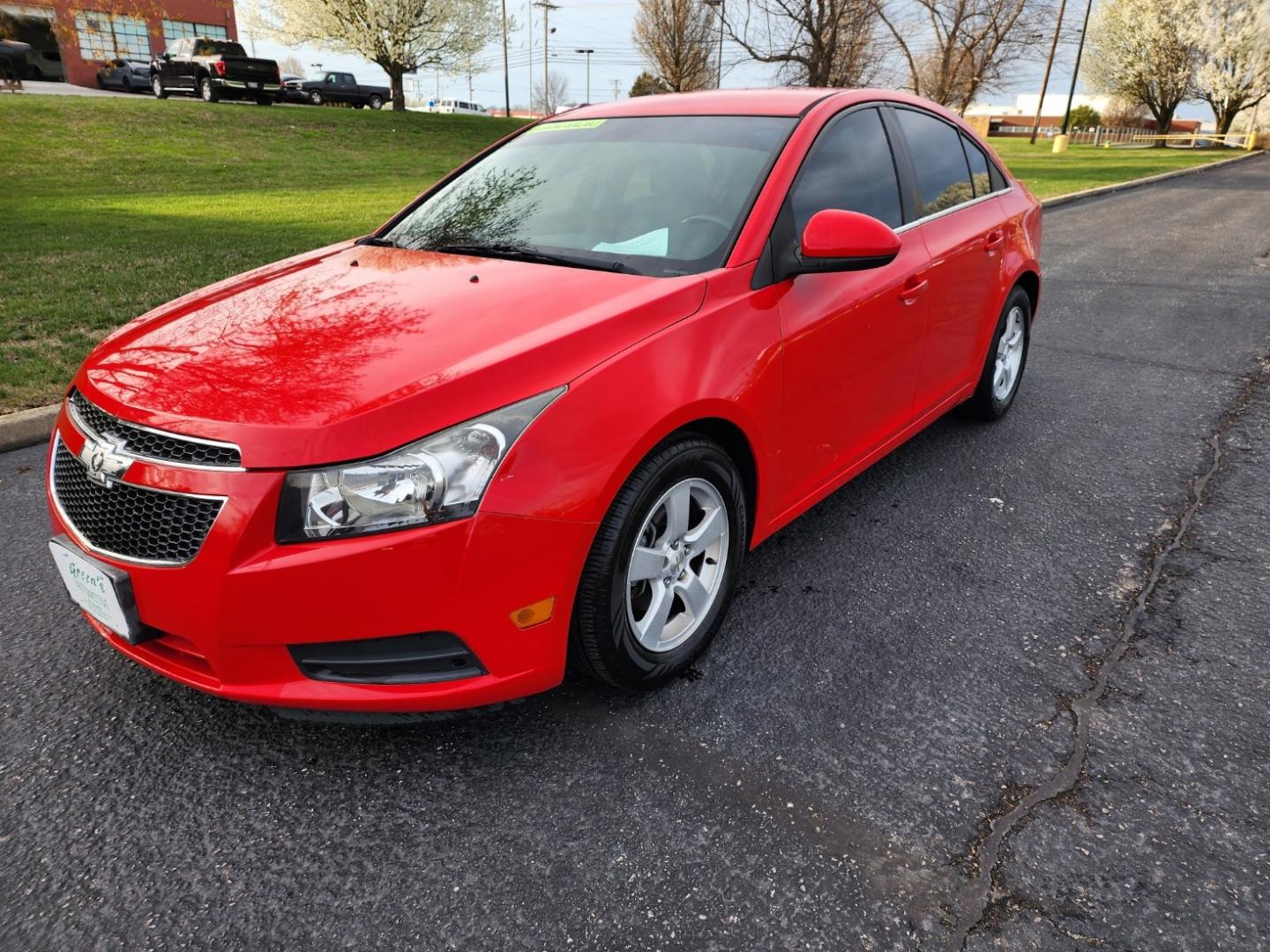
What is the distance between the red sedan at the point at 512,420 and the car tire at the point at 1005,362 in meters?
1.11

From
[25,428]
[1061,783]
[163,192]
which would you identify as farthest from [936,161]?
[163,192]

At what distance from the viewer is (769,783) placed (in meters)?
2.16

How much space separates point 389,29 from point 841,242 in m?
34.3

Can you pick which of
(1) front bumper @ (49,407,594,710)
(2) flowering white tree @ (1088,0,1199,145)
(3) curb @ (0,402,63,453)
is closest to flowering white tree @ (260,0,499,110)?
(3) curb @ (0,402,63,453)

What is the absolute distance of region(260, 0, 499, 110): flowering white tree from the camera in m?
31.1

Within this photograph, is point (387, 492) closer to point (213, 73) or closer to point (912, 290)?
point (912, 290)

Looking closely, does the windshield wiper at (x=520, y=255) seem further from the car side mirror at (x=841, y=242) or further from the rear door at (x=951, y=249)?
the rear door at (x=951, y=249)

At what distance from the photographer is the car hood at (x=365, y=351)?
1.90m

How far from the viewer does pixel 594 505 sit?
6.79 feet

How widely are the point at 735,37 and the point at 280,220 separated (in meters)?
14.9

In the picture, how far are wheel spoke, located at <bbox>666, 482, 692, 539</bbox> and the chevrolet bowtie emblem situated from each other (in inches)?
52.7

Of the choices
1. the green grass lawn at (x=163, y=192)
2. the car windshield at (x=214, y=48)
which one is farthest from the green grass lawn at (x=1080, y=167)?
the car windshield at (x=214, y=48)

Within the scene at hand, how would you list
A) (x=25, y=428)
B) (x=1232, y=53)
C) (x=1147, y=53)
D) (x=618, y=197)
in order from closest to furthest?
(x=618, y=197) → (x=25, y=428) → (x=1232, y=53) → (x=1147, y=53)

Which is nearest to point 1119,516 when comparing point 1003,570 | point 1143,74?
point 1003,570
